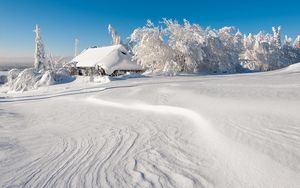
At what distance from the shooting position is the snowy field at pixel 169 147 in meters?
3.60

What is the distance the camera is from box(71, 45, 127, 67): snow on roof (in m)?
36.2

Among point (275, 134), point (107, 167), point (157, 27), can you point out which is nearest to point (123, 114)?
point (107, 167)

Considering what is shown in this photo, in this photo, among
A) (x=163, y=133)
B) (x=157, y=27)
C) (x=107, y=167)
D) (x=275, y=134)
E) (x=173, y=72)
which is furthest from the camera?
(x=157, y=27)

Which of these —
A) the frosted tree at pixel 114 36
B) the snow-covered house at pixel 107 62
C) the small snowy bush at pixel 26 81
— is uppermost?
the frosted tree at pixel 114 36

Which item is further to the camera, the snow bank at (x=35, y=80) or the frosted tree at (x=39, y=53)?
the frosted tree at (x=39, y=53)

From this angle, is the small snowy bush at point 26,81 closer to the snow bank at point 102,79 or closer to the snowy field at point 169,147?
the snow bank at point 102,79

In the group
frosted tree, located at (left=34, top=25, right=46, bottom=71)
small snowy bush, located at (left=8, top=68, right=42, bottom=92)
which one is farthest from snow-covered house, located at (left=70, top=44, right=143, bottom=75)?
frosted tree, located at (left=34, top=25, right=46, bottom=71)

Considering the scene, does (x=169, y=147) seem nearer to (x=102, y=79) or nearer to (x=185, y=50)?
(x=102, y=79)

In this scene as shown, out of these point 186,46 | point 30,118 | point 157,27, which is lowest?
point 30,118

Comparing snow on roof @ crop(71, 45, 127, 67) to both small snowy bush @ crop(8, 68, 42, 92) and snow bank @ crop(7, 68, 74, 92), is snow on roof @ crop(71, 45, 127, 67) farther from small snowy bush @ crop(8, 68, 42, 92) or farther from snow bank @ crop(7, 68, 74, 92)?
small snowy bush @ crop(8, 68, 42, 92)

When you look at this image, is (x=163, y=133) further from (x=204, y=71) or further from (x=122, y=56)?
(x=122, y=56)

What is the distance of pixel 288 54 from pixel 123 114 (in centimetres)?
4463

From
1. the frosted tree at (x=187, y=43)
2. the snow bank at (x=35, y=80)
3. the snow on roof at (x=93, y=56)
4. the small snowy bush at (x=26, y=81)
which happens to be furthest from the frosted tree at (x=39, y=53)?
the frosted tree at (x=187, y=43)

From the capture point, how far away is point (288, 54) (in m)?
45.2
